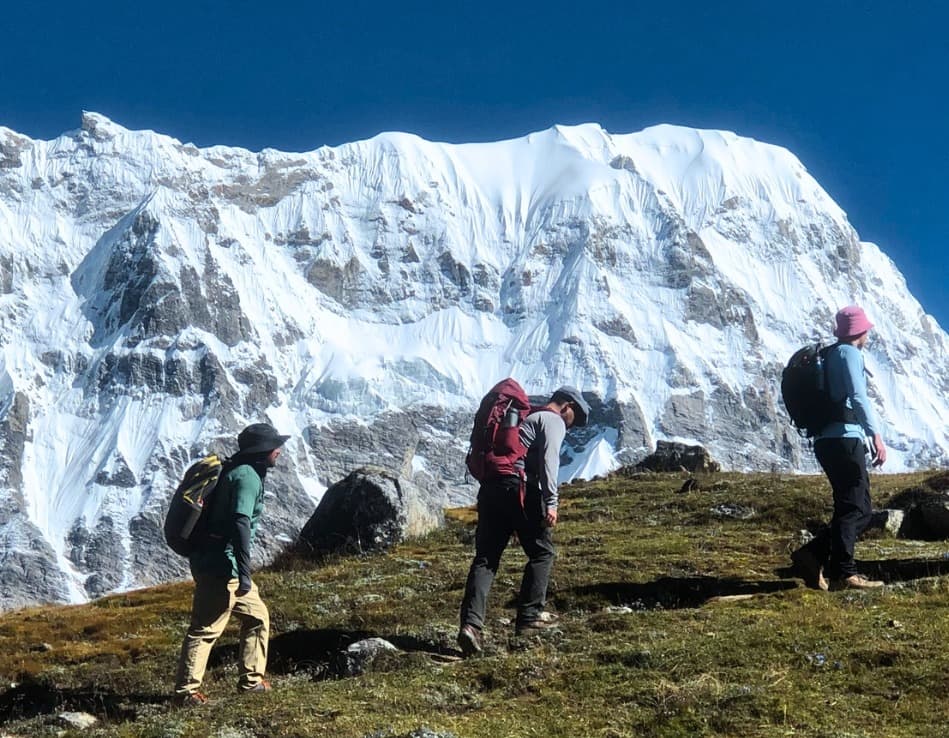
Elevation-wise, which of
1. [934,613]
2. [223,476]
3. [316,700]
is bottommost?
[316,700]

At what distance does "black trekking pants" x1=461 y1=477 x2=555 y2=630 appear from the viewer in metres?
14.3

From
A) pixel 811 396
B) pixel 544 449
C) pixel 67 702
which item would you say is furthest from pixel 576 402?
pixel 67 702

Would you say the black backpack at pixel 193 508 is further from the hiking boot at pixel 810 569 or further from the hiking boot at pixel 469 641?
the hiking boot at pixel 810 569

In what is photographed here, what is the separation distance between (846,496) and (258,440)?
24.8ft

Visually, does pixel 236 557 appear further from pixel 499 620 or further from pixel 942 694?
pixel 942 694

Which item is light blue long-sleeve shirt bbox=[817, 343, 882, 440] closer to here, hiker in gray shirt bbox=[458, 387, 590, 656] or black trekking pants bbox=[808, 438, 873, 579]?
black trekking pants bbox=[808, 438, 873, 579]

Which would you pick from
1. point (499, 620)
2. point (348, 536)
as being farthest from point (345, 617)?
point (348, 536)

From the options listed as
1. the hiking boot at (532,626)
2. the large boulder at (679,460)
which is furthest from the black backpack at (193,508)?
the large boulder at (679,460)

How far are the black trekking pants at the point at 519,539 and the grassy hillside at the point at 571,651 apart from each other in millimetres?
574

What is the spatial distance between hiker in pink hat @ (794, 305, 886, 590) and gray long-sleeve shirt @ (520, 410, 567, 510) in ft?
11.3

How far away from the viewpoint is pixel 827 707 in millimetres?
10133

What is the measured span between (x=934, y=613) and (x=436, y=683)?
5.46 m

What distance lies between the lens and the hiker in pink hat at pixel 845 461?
15039mm

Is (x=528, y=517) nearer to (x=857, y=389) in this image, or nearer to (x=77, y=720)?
(x=857, y=389)
